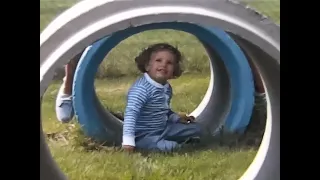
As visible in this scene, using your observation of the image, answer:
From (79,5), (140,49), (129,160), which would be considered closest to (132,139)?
(129,160)

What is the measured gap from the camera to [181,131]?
50.7 inches

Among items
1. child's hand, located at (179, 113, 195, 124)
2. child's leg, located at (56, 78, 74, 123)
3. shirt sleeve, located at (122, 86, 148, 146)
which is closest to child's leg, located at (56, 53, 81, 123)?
child's leg, located at (56, 78, 74, 123)

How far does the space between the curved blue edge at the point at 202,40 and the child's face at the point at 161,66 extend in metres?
0.06

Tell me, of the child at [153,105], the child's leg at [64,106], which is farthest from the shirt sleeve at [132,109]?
the child's leg at [64,106]

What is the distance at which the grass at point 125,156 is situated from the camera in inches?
49.4

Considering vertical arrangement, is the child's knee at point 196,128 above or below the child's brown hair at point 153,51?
below

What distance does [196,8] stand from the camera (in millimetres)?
1191

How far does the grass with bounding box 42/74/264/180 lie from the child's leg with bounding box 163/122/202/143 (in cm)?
3

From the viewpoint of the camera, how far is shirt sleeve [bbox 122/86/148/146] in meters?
1.27

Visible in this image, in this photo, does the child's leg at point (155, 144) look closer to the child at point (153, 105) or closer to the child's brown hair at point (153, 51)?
the child at point (153, 105)

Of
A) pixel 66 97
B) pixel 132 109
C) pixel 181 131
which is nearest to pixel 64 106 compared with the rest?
pixel 66 97

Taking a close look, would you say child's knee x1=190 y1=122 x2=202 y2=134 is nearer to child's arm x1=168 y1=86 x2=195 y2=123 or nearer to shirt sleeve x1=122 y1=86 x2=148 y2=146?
child's arm x1=168 y1=86 x2=195 y2=123

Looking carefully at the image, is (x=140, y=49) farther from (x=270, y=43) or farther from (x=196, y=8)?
(x=270, y=43)
